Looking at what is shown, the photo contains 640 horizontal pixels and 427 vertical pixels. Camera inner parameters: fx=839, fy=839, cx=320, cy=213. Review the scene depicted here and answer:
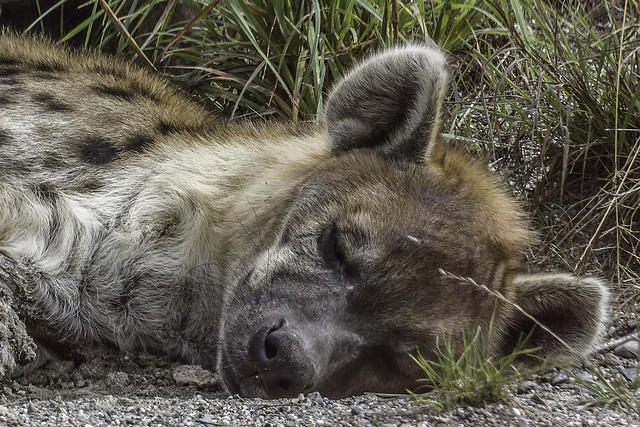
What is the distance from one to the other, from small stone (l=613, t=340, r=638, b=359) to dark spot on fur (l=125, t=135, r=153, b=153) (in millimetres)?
1770

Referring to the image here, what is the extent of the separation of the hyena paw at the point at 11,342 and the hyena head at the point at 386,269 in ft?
1.86

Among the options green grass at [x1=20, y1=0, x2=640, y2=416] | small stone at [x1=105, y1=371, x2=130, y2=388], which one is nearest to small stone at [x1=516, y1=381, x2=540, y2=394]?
green grass at [x1=20, y1=0, x2=640, y2=416]

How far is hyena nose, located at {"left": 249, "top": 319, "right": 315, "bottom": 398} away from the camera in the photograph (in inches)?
83.0

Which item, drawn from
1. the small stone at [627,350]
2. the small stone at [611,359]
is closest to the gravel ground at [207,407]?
the small stone at [611,359]

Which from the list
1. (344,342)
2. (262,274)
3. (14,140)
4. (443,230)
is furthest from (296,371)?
(14,140)

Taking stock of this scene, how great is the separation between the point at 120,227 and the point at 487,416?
1329 mm

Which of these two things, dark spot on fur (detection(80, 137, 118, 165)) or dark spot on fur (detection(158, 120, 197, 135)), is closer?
dark spot on fur (detection(80, 137, 118, 165))

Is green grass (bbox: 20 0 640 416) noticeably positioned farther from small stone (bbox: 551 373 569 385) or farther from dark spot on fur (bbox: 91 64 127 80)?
small stone (bbox: 551 373 569 385)

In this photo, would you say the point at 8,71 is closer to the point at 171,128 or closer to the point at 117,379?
the point at 171,128

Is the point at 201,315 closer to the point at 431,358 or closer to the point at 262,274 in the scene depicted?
the point at 262,274

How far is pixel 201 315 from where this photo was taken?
8.98ft

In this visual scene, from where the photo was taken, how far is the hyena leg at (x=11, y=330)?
2365 mm

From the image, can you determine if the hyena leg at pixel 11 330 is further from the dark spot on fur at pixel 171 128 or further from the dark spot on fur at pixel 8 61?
the dark spot on fur at pixel 8 61

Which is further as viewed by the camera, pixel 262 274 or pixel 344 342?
pixel 262 274
